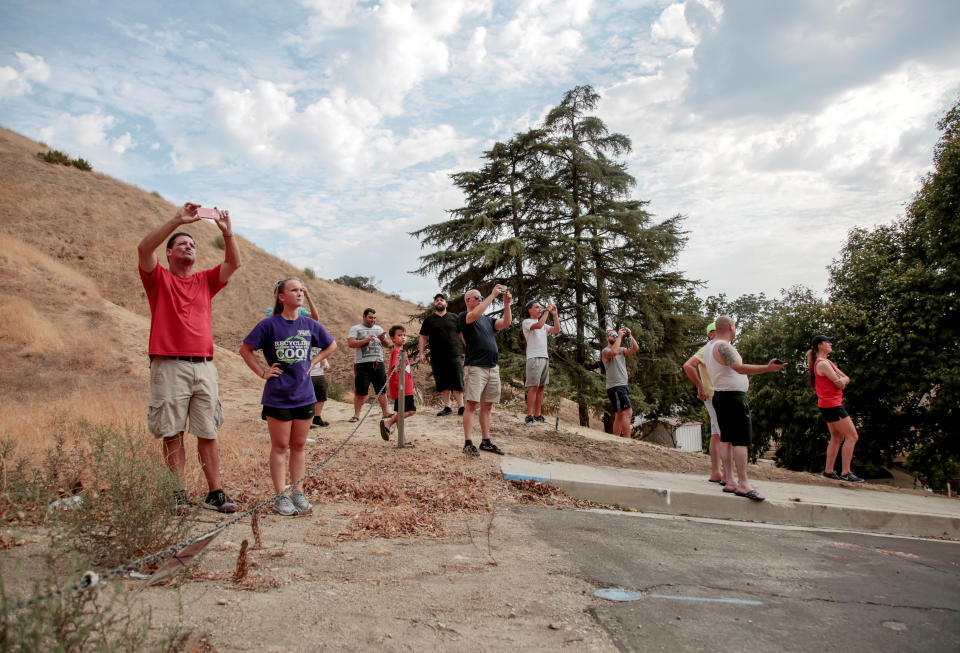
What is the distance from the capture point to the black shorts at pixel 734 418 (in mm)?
6402

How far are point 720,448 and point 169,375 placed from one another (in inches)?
244

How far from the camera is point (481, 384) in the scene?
280 inches

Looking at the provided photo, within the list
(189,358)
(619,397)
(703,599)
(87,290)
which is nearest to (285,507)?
(189,358)

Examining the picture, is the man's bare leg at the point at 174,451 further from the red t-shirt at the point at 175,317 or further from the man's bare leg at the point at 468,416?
the man's bare leg at the point at 468,416

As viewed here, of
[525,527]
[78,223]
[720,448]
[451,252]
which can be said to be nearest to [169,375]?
[525,527]

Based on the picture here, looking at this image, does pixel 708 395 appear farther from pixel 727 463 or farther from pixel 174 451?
pixel 174 451

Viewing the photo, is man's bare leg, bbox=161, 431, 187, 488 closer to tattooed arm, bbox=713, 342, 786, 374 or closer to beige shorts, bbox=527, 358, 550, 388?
tattooed arm, bbox=713, 342, 786, 374

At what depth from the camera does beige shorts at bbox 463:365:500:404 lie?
7098 mm

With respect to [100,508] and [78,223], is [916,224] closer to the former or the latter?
[100,508]

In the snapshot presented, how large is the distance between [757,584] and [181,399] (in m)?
4.06

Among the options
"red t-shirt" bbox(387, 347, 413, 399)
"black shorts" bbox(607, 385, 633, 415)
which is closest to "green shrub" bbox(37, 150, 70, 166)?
"red t-shirt" bbox(387, 347, 413, 399)

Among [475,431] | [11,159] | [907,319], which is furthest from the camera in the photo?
[11,159]

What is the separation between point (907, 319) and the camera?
1527 centimetres

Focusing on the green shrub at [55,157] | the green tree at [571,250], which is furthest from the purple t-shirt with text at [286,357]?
the green shrub at [55,157]
